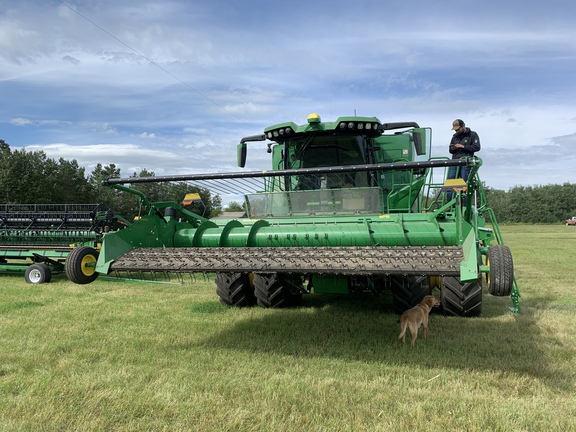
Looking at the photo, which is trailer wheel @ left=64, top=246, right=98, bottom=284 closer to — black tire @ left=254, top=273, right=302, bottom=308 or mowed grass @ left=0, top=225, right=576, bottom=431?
mowed grass @ left=0, top=225, right=576, bottom=431

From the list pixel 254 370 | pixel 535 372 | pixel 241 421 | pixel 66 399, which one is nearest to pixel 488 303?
pixel 535 372

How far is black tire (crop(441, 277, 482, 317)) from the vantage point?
17.2 ft

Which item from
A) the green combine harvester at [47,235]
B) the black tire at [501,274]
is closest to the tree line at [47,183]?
the green combine harvester at [47,235]

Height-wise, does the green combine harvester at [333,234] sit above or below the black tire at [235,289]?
above

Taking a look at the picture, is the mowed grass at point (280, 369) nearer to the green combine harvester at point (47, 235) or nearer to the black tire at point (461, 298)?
the black tire at point (461, 298)

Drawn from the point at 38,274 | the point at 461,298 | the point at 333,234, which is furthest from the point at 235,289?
the point at 38,274

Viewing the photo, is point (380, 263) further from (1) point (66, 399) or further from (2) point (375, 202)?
(1) point (66, 399)

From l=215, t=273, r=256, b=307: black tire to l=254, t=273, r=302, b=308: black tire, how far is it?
7.1 inches

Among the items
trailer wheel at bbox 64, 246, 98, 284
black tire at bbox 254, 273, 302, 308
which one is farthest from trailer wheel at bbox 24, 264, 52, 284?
trailer wheel at bbox 64, 246, 98, 284

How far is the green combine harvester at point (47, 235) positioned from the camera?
8969 millimetres

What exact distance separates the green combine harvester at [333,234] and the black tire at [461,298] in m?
0.01

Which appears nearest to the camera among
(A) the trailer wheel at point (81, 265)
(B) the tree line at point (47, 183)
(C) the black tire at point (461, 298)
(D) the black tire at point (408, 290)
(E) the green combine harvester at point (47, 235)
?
(A) the trailer wheel at point (81, 265)

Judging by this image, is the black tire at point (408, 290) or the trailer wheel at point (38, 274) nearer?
the black tire at point (408, 290)

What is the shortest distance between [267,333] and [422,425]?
7.42ft
